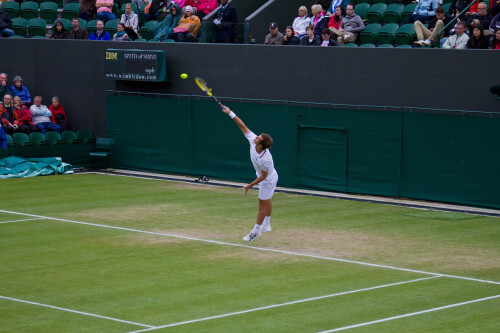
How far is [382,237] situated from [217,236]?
3141mm

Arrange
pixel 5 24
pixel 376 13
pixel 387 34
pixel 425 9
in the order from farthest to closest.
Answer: pixel 5 24, pixel 376 13, pixel 387 34, pixel 425 9

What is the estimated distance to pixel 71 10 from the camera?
32.1 metres

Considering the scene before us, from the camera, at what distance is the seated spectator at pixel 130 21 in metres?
28.8

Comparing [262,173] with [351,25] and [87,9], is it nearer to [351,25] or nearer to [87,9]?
[351,25]

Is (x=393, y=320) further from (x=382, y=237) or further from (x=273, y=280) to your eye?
(x=382, y=237)

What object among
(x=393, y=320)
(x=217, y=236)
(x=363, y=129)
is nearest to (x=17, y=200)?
(x=217, y=236)

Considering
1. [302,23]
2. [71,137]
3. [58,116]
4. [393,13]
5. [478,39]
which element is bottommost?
[71,137]

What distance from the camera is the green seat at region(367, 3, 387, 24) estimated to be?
25.8 m

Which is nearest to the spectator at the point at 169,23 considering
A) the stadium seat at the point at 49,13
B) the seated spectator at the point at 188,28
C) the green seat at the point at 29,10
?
the seated spectator at the point at 188,28

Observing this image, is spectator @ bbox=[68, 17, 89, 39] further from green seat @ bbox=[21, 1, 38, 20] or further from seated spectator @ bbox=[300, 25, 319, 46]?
seated spectator @ bbox=[300, 25, 319, 46]

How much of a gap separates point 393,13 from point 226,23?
4.71 metres

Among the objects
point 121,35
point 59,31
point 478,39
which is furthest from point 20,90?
point 478,39

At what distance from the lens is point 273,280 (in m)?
13.7

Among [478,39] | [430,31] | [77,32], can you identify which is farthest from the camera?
[77,32]
